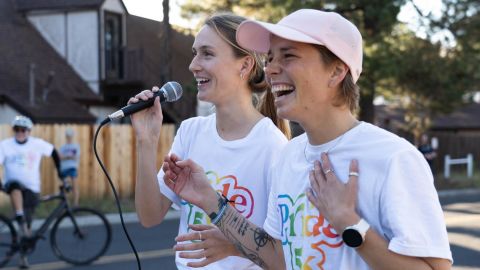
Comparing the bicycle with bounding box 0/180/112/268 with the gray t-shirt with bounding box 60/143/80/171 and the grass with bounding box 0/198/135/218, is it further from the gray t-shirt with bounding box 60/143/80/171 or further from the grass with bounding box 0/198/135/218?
the gray t-shirt with bounding box 60/143/80/171

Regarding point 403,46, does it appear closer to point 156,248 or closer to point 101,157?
point 101,157

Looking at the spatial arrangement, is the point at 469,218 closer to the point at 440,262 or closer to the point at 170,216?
the point at 170,216

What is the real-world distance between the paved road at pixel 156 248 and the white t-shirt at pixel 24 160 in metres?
1.05

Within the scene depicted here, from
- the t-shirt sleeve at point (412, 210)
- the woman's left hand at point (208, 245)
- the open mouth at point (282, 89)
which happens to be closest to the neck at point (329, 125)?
the open mouth at point (282, 89)

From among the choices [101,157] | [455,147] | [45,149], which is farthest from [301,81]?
[455,147]

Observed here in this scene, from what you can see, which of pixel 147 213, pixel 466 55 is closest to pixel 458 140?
pixel 466 55

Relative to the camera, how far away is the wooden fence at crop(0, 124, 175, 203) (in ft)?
60.3

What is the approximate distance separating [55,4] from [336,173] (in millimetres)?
24110

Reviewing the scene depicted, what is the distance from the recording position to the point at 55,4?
25062 mm

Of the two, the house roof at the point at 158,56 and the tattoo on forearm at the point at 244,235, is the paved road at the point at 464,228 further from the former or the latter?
the house roof at the point at 158,56

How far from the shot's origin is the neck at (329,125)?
2.31 metres

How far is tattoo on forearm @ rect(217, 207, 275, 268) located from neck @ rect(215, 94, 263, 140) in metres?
0.57

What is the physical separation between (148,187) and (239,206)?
1.30ft

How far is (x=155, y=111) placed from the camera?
307 centimetres
